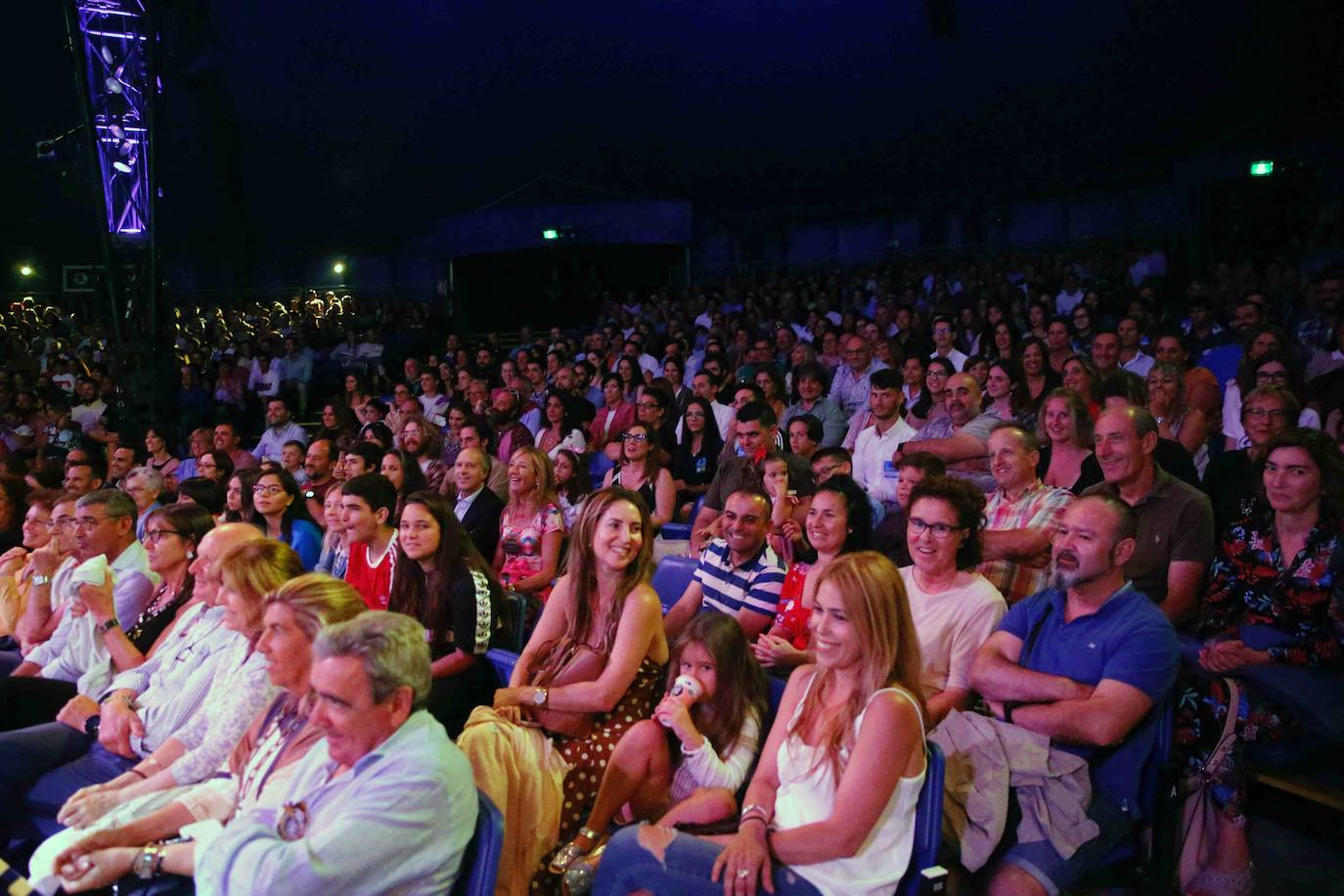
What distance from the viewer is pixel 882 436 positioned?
15.0 feet

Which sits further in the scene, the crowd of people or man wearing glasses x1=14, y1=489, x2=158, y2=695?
man wearing glasses x1=14, y1=489, x2=158, y2=695

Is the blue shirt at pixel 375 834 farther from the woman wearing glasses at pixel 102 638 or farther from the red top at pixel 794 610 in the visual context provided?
the woman wearing glasses at pixel 102 638

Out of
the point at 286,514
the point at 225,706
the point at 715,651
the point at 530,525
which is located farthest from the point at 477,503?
the point at 715,651

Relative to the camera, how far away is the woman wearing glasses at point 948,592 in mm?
2523

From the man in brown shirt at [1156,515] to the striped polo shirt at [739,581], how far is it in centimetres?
95

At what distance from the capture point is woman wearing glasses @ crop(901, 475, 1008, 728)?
2523 mm

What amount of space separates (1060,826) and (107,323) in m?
9.09

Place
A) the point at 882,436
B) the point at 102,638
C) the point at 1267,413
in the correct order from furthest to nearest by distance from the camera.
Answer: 1. the point at 882,436
2. the point at 1267,413
3. the point at 102,638

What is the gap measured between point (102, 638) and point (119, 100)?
23.6ft

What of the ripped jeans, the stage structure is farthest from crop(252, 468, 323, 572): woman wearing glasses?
the stage structure

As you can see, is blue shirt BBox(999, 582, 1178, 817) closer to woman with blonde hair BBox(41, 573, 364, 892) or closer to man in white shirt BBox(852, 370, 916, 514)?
woman with blonde hair BBox(41, 573, 364, 892)

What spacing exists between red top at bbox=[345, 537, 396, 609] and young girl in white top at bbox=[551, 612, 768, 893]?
1.24m

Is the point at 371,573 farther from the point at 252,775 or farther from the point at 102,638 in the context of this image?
the point at 252,775

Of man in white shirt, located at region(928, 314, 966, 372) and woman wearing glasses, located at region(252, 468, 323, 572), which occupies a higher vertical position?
man in white shirt, located at region(928, 314, 966, 372)
